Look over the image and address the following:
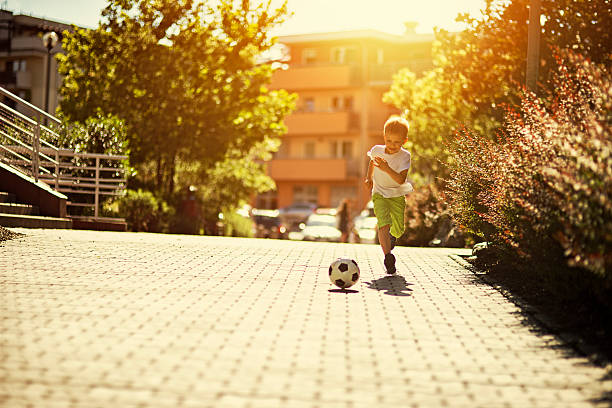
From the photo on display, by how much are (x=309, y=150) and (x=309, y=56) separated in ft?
22.8

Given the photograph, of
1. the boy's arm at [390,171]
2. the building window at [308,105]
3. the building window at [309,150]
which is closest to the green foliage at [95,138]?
the boy's arm at [390,171]

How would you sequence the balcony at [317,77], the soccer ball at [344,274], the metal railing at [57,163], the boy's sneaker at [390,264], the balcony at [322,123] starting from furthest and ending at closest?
the balcony at [322,123] < the balcony at [317,77] < the metal railing at [57,163] < the boy's sneaker at [390,264] < the soccer ball at [344,274]

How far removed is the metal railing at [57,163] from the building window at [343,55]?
47977 millimetres

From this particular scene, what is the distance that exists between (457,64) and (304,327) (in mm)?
19328

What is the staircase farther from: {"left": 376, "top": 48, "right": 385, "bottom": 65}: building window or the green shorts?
{"left": 376, "top": 48, "right": 385, "bottom": 65}: building window

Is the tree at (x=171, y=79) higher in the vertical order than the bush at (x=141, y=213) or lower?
higher

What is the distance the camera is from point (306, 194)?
71.0 metres

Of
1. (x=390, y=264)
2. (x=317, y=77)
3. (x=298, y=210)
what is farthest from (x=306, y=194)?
(x=390, y=264)

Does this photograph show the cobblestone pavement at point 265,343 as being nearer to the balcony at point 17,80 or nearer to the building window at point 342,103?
the building window at point 342,103

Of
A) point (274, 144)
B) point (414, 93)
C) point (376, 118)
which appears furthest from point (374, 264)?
point (376, 118)

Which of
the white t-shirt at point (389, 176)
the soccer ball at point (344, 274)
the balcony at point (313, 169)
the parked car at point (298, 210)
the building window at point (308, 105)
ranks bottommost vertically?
the parked car at point (298, 210)

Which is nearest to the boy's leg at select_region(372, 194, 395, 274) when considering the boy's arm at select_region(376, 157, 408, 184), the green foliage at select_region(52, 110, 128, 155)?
the boy's arm at select_region(376, 157, 408, 184)

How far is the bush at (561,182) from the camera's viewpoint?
6113 mm

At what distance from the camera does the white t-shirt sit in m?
10.7
